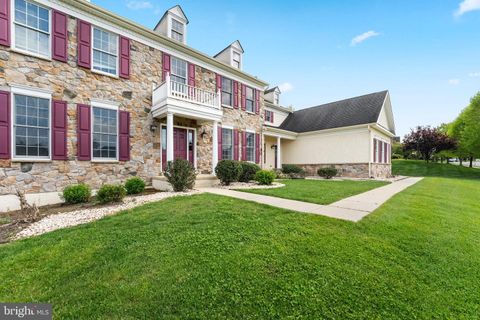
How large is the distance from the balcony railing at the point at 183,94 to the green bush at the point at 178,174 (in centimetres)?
282

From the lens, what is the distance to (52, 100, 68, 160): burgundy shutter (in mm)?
7184

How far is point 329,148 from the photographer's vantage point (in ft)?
54.6

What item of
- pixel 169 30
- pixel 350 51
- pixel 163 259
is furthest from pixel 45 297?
pixel 350 51

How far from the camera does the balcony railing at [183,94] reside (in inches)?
340

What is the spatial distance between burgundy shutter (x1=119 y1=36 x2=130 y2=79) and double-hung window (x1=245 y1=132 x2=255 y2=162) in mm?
7622

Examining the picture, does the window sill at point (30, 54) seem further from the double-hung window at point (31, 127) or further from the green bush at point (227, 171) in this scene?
the green bush at point (227, 171)

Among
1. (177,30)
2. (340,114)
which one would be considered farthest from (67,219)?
(340,114)

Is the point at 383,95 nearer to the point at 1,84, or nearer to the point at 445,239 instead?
the point at 445,239

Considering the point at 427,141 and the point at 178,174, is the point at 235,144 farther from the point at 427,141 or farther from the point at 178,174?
the point at 427,141

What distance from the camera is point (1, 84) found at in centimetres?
639

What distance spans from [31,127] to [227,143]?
843 centimetres

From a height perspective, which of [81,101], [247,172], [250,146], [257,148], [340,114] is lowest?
[247,172]

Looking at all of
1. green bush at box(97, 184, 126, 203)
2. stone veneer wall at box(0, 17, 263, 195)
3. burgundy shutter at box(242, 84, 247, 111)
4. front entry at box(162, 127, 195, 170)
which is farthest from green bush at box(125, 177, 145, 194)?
burgundy shutter at box(242, 84, 247, 111)

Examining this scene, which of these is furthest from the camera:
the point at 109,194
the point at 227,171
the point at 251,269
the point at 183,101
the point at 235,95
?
the point at 235,95
